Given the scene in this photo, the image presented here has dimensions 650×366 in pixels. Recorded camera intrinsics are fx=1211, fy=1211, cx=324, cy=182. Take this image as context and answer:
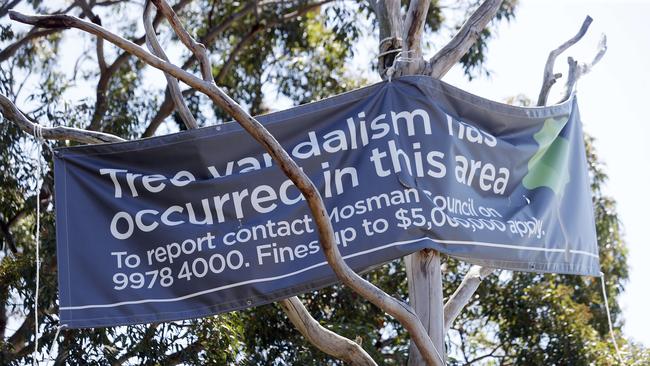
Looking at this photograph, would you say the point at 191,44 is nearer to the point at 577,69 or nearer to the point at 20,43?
the point at 577,69

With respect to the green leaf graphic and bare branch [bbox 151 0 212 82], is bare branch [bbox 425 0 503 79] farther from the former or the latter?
bare branch [bbox 151 0 212 82]

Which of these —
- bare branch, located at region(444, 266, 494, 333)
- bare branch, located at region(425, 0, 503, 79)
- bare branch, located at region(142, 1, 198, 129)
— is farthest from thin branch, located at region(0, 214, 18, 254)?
bare branch, located at region(425, 0, 503, 79)

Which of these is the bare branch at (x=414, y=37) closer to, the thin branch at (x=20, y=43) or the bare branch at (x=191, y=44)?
the bare branch at (x=191, y=44)

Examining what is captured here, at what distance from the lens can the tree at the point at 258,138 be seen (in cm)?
815

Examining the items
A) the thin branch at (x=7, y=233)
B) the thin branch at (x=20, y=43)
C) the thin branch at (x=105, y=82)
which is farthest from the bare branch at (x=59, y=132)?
the thin branch at (x=20, y=43)

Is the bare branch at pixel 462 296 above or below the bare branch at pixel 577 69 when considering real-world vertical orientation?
below

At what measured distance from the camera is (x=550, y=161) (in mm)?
8070

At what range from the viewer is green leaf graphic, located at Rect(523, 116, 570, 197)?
792 centimetres

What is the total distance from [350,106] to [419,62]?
0.92 meters

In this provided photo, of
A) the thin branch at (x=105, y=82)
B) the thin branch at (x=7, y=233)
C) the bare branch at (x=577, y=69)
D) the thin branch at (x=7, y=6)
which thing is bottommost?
the bare branch at (x=577, y=69)

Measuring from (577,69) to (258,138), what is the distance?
3925 mm

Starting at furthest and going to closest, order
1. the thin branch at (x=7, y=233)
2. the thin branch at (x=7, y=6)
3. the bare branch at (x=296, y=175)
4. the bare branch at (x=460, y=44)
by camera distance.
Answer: the thin branch at (x=7, y=6)
the thin branch at (x=7, y=233)
the bare branch at (x=460, y=44)
the bare branch at (x=296, y=175)

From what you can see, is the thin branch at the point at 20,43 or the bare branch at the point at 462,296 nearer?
the bare branch at the point at 462,296

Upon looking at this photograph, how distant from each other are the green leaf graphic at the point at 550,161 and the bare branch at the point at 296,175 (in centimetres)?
148
